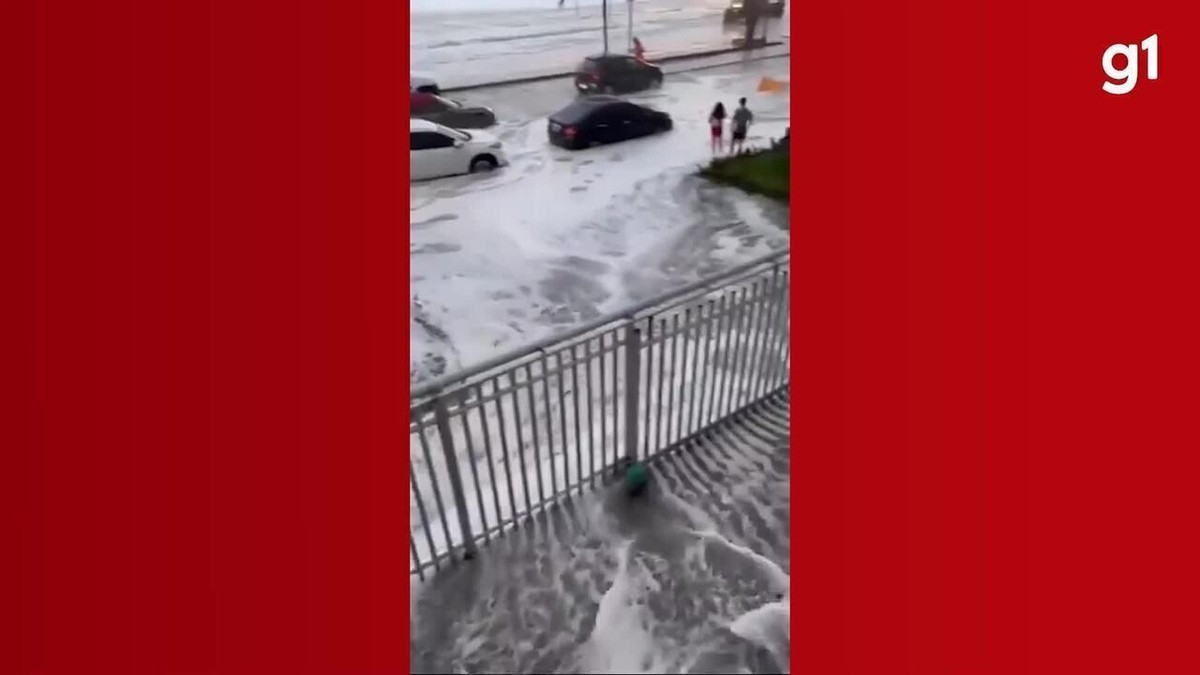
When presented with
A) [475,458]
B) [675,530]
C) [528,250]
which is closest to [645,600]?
[675,530]

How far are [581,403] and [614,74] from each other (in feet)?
1.62

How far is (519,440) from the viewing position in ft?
4.36

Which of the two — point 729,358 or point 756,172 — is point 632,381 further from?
point 756,172

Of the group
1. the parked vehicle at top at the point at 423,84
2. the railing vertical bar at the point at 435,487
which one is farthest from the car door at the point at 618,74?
the railing vertical bar at the point at 435,487

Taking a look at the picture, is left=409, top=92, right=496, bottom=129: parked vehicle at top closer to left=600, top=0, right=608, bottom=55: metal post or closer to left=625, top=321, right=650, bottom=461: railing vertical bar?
left=600, top=0, right=608, bottom=55: metal post

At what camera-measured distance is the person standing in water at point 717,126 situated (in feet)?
4.41

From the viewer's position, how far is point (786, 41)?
128 cm

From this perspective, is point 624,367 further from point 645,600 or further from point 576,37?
point 576,37

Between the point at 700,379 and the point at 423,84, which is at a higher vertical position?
the point at 423,84

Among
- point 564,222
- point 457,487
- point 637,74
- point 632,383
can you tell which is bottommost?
point 457,487

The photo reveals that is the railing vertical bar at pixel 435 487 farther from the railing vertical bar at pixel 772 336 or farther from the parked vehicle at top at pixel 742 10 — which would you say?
the parked vehicle at top at pixel 742 10
